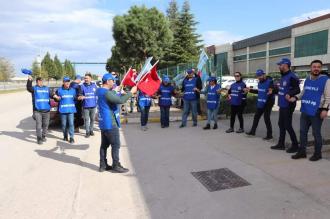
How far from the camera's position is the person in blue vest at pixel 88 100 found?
10055 millimetres

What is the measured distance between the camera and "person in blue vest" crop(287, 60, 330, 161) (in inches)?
252

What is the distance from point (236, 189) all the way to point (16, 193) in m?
3.36

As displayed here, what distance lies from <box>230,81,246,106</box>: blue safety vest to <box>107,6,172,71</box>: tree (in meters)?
18.0

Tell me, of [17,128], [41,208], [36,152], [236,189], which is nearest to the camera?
[41,208]

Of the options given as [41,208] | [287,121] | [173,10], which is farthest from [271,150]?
[173,10]

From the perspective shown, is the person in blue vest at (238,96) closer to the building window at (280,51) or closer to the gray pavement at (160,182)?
the gray pavement at (160,182)

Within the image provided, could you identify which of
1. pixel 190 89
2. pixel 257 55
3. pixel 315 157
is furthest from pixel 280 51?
pixel 315 157

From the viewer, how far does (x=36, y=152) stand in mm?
8297

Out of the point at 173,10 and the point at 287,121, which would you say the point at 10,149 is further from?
the point at 173,10

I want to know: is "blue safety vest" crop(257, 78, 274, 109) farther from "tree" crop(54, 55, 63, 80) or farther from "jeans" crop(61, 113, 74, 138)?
"tree" crop(54, 55, 63, 80)

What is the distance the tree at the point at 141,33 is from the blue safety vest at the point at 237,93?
1804 cm

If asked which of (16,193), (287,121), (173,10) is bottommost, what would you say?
(16,193)

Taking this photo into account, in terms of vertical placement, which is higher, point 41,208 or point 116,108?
point 116,108

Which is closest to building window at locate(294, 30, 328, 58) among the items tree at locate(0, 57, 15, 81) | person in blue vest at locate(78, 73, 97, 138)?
person in blue vest at locate(78, 73, 97, 138)
